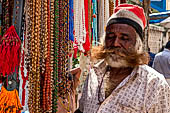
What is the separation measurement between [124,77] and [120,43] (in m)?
0.26

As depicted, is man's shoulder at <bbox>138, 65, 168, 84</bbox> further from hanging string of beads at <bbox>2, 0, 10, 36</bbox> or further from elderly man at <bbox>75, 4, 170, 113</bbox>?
hanging string of beads at <bbox>2, 0, 10, 36</bbox>

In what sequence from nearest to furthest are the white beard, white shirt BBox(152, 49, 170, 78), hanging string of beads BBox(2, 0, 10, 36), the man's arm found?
the man's arm → the white beard → hanging string of beads BBox(2, 0, 10, 36) → white shirt BBox(152, 49, 170, 78)

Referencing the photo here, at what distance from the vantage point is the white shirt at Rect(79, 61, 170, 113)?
1.44m

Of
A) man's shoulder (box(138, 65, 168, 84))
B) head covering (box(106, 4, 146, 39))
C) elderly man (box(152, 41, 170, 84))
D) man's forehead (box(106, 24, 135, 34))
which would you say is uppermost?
head covering (box(106, 4, 146, 39))

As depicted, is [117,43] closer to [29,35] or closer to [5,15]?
[29,35]

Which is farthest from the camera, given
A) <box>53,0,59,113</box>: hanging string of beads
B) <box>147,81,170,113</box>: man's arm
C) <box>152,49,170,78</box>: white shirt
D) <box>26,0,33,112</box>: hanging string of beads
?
<box>152,49,170,78</box>: white shirt

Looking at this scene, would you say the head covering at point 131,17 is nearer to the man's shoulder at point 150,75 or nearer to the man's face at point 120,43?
the man's face at point 120,43

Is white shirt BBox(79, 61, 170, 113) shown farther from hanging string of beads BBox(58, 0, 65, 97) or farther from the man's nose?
hanging string of beads BBox(58, 0, 65, 97)

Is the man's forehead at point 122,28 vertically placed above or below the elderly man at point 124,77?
above

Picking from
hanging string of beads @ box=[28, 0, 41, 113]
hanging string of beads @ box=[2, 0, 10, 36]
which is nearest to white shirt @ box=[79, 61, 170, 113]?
hanging string of beads @ box=[28, 0, 41, 113]

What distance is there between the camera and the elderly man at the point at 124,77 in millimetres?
1458

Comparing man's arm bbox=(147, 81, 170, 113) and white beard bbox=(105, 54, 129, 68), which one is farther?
white beard bbox=(105, 54, 129, 68)

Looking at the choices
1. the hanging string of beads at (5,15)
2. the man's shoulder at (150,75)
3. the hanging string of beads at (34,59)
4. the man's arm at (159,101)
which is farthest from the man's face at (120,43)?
the hanging string of beads at (5,15)

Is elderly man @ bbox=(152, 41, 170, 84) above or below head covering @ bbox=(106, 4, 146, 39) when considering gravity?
below
